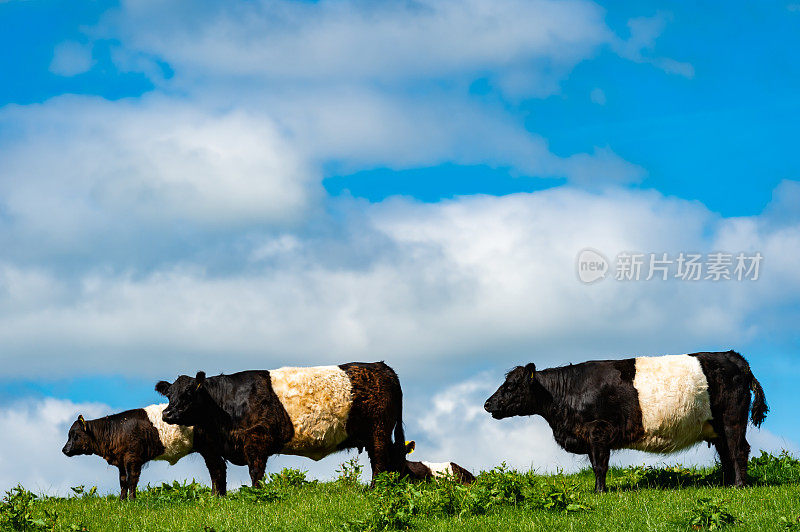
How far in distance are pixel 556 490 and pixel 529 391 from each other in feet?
15.9

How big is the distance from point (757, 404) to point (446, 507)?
25.6 feet

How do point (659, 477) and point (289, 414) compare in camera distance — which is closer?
point (659, 477)

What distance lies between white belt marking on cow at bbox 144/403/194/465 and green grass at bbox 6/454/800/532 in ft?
13.5

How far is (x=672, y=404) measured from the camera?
16.5 meters

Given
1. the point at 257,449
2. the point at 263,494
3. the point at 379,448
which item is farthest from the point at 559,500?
the point at 257,449

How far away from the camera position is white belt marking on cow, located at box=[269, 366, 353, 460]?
57.9ft

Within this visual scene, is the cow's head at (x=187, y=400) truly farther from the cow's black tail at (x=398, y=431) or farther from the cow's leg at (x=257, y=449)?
the cow's black tail at (x=398, y=431)

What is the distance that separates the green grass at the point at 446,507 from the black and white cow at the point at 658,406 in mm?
707

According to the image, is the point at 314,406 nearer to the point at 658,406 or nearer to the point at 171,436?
the point at 171,436

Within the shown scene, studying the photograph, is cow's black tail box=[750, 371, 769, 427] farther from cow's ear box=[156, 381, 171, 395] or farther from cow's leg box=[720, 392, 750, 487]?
cow's ear box=[156, 381, 171, 395]

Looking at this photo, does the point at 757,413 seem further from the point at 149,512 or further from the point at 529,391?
the point at 149,512

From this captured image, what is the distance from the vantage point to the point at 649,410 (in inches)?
650

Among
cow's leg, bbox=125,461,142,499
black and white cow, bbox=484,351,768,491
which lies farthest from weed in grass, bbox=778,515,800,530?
cow's leg, bbox=125,461,142,499

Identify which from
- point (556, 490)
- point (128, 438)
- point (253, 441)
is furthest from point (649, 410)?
point (128, 438)
